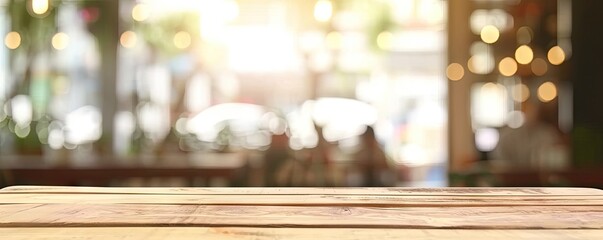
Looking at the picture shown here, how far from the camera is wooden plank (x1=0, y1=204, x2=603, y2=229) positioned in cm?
125

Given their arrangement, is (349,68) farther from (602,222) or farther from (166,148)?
(602,222)

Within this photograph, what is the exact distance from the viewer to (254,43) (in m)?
10.3

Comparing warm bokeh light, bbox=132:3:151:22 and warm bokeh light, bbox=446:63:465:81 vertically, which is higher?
warm bokeh light, bbox=132:3:151:22

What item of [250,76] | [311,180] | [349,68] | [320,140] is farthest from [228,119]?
[311,180]

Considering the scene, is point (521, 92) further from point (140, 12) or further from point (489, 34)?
point (140, 12)

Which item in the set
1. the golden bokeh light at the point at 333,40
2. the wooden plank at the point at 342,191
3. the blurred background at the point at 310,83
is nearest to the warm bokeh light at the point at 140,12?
the blurred background at the point at 310,83

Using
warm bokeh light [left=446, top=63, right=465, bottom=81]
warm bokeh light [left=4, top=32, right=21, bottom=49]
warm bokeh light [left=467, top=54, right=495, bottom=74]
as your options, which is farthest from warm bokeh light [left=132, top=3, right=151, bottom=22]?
warm bokeh light [left=467, top=54, right=495, bottom=74]

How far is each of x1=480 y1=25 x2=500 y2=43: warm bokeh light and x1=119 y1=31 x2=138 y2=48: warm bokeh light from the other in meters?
3.80

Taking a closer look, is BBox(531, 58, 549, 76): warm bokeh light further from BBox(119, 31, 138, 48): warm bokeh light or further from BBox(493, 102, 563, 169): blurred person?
BBox(119, 31, 138, 48): warm bokeh light

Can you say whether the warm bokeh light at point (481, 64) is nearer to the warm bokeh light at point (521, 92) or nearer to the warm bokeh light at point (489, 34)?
the warm bokeh light at point (489, 34)

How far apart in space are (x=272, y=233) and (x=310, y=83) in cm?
861

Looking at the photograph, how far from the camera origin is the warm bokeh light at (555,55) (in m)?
8.40

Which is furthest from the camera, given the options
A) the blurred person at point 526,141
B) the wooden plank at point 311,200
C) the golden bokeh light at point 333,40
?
the golden bokeh light at point 333,40

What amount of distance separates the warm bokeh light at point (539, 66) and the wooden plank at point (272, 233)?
7.67 m
